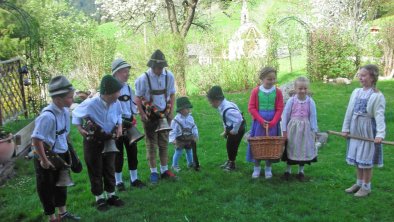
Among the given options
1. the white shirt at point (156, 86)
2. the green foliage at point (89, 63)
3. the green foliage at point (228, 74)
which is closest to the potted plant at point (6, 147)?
the white shirt at point (156, 86)

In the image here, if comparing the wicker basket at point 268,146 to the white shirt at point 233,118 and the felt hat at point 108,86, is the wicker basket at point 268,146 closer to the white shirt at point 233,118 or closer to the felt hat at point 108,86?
the white shirt at point 233,118

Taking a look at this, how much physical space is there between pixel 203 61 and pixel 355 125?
36.2 ft

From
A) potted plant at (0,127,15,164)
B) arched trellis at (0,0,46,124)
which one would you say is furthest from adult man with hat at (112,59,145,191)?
arched trellis at (0,0,46,124)

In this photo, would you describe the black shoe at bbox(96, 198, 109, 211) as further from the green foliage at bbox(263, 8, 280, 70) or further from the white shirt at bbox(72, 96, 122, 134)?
the green foliage at bbox(263, 8, 280, 70)

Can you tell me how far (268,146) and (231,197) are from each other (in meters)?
0.84

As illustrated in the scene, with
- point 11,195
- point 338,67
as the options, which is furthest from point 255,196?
point 338,67

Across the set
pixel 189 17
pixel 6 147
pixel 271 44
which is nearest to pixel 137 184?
pixel 6 147

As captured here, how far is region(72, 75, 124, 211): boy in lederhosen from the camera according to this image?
15.1 ft

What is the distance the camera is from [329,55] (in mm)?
15812

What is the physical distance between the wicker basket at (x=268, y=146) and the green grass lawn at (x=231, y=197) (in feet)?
1.62

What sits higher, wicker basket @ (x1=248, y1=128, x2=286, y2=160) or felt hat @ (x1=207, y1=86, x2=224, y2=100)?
felt hat @ (x1=207, y1=86, x2=224, y2=100)

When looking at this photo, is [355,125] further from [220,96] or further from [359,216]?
[220,96]

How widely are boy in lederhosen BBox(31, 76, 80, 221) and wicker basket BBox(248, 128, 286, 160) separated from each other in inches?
96.5

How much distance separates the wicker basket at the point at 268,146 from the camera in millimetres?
5414
